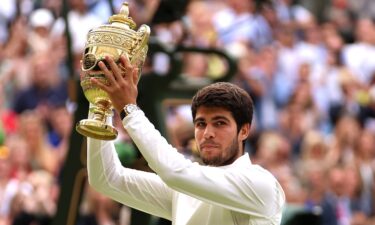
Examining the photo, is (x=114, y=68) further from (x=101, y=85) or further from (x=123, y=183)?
(x=123, y=183)

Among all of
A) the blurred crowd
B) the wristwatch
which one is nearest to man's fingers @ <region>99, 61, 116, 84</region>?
the wristwatch

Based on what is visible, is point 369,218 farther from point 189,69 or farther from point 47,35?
point 47,35

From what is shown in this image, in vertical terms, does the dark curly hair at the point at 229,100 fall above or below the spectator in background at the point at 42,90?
below

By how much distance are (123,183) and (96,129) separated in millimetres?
400

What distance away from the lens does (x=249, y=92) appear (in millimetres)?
13312

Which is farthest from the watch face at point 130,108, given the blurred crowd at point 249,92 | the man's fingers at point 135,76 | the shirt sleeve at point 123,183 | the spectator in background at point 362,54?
the spectator in background at point 362,54

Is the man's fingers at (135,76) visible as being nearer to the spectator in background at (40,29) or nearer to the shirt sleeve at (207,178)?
the shirt sleeve at (207,178)

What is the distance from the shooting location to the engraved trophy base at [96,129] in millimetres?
5156

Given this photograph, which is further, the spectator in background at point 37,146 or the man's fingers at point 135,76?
the spectator in background at point 37,146

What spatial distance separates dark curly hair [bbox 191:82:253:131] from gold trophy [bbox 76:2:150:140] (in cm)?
33

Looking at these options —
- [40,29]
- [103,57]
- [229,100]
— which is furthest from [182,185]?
[40,29]

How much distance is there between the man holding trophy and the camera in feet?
16.6

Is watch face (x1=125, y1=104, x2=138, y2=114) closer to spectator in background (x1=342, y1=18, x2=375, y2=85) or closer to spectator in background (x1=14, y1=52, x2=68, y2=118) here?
spectator in background (x1=14, y1=52, x2=68, y2=118)

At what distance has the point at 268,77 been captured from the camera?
13781 mm
